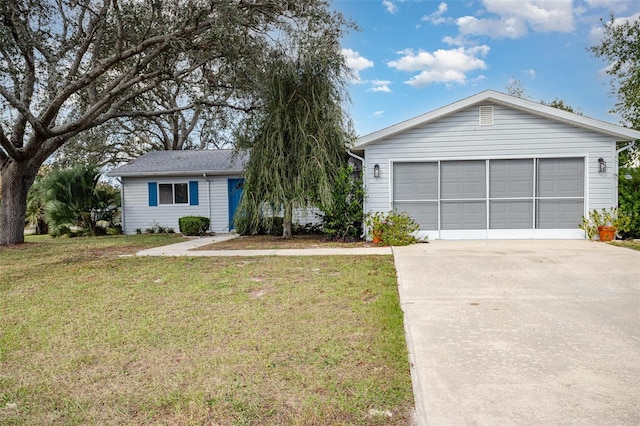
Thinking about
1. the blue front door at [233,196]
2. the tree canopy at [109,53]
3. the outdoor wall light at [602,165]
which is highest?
the tree canopy at [109,53]

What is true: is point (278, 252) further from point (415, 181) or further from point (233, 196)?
point (233, 196)

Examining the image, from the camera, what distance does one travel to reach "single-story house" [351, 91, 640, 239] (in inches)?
396

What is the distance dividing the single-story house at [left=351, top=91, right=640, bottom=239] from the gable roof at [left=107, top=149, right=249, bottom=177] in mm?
5956

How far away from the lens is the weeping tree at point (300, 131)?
1073 centimetres

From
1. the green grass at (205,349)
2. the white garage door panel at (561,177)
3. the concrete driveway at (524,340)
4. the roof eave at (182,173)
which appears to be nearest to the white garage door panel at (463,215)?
the white garage door panel at (561,177)

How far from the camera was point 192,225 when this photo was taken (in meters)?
14.2

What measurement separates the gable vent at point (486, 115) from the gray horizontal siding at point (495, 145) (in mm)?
104

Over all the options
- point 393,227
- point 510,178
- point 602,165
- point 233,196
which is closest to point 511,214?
point 510,178

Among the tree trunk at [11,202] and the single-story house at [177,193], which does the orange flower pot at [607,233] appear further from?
the tree trunk at [11,202]

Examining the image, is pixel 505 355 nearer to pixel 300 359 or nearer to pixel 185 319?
pixel 300 359

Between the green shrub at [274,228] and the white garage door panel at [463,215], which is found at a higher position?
the white garage door panel at [463,215]

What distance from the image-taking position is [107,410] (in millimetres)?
2551

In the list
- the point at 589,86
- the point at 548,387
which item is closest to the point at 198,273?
the point at 548,387

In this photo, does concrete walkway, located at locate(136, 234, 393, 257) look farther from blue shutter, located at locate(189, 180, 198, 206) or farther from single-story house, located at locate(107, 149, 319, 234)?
blue shutter, located at locate(189, 180, 198, 206)
